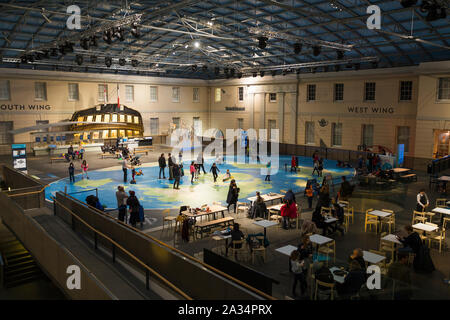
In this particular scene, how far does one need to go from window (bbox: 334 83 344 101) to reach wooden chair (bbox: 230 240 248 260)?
26435mm

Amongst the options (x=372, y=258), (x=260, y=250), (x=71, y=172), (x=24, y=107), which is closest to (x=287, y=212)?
(x=260, y=250)

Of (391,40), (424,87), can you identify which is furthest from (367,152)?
(391,40)

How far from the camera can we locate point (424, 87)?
26375mm

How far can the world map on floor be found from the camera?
1822 centimetres

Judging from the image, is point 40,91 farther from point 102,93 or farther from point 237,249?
point 237,249

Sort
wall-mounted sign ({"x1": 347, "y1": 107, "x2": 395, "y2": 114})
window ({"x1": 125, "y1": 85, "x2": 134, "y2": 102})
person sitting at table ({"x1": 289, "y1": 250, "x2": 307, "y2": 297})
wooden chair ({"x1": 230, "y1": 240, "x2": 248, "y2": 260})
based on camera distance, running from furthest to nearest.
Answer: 1. window ({"x1": 125, "y1": 85, "x2": 134, "y2": 102})
2. wall-mounted sign ({"x1": 347, "y1": 107, "x2": 395, "y2": 114})
3. wooden chair ({"x1": 230, "y1": 240, "x2": 248, "y2": 260})
4. person sitting at table ({"x1": 289, "y1": 250, "x2": 307, "y2": 297})

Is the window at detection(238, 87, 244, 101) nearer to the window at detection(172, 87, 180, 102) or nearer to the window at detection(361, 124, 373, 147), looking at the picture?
the window at detection(172, 87, 180, 102)

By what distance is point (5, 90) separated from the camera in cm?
3266

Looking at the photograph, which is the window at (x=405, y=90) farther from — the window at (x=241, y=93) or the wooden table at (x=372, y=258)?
the wooden table at (x=372, y=258)

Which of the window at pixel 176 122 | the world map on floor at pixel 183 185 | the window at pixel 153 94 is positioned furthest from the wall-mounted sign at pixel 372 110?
the window at pixel 153 94

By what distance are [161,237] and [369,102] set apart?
Answer: 25.2m

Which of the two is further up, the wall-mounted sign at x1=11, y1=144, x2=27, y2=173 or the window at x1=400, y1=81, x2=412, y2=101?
the window at x1=400, y1=81, x2=412, y2=101

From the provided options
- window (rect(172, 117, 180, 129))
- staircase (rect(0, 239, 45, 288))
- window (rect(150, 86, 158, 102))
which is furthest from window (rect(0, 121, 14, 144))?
staircase (rect(0, 239, 45, 288))

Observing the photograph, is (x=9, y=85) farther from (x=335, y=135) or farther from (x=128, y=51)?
(x=335, y=135)
